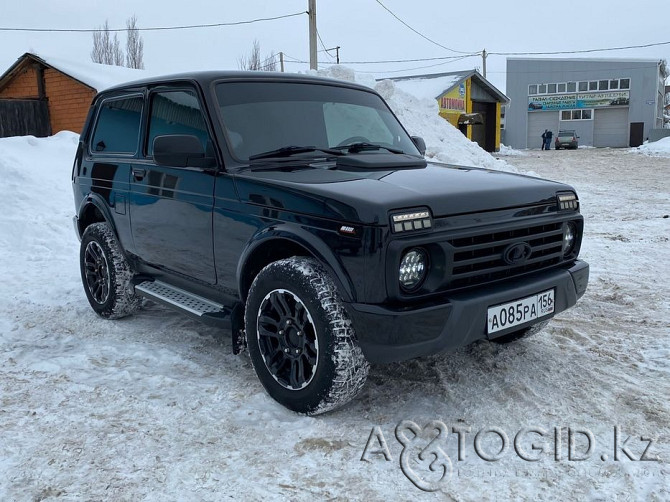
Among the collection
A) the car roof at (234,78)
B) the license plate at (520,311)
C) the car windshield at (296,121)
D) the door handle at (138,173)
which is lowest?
the license plate at (520,311)

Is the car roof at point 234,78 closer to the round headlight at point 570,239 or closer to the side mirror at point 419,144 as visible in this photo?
the side mirror at point 419,144

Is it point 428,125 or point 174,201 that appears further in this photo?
point 428,125

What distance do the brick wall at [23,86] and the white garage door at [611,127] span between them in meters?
44.0

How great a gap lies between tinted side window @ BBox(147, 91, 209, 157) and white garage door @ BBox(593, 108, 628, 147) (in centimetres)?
5310

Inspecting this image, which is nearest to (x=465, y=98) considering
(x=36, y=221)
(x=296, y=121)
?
(x=36, y=221)

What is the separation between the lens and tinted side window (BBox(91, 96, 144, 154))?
466 cm

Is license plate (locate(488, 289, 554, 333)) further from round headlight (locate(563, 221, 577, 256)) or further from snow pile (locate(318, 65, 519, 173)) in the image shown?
snow pile (locate(318, 65, 519, 173))

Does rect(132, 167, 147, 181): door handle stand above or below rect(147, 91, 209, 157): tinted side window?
below

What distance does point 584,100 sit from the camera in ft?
170

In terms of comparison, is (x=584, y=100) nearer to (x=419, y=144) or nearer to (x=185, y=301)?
(x=419, y=144)

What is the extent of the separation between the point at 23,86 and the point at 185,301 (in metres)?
22.1

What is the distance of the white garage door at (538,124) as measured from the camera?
52594 millimetres

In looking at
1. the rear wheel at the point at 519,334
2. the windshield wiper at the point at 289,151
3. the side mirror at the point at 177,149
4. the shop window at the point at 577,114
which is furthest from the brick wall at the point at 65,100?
the shop window at the point at 577,114

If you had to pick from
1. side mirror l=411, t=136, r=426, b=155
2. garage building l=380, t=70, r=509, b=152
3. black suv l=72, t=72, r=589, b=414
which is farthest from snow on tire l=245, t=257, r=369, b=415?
garage building l=380, t=70, r=509, b=152
